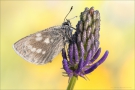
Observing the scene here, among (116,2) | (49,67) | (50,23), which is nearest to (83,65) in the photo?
(49,67)

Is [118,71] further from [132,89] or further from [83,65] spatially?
[83,65]

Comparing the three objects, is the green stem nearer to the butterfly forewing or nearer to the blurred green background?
the butterfly forewing

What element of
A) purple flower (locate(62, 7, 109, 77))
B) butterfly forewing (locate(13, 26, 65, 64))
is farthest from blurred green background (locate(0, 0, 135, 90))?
purple flower (locate(62, 7, 109, 77))

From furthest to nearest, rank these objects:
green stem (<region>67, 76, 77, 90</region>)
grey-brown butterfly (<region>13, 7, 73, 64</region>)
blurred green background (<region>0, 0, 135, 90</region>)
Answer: blurred green background (<region>0, 0, 135, 90</region>), grey-brown butterfly (<region>13, 7, 73, 64</region>), green stem (<region>67, 76, 77, 90</region>)

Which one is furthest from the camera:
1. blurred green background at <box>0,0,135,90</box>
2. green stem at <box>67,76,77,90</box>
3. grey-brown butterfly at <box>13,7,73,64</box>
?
blurred green background at <box>0,0,135,90</box>

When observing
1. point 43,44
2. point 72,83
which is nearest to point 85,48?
point 72,83

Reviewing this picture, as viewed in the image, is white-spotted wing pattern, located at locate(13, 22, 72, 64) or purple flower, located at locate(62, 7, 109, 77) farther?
white-spotted wing pattern, located at locate(13, 22, 72, 64)
